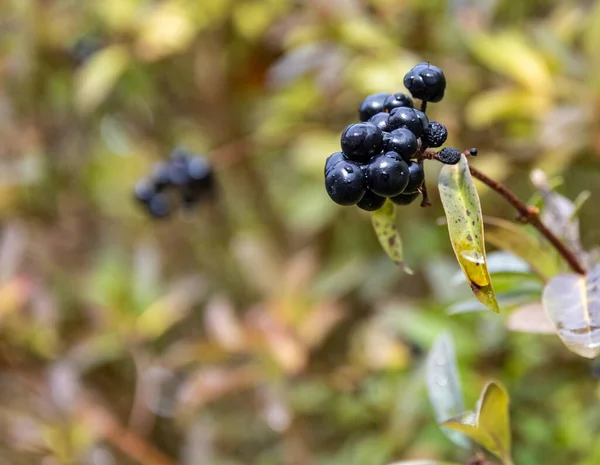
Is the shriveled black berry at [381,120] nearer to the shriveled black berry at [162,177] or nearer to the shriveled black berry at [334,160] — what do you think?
the shriveled black berry at [334,160]

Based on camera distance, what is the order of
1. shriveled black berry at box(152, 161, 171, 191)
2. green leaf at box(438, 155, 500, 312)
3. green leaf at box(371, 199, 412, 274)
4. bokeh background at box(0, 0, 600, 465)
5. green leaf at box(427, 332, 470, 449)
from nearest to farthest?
green leaf at box(438, 155, 500, 312), green leaf at box(371, 199, 412, 274), green leaf at box(427, 332, 470, 449), bokeh background at box(0, 0, 600, 465), shriveled black berry at box(152, 161, 171, 191)

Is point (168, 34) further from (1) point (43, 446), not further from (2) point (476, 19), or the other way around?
(1) point (43, 446)

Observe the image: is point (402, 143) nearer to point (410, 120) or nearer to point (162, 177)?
point (410, 120)

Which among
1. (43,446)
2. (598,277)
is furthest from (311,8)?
(43,446)

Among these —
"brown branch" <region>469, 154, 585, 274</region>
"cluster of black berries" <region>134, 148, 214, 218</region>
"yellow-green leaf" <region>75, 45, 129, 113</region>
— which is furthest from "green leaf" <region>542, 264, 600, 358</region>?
"yellow-green leaf" <region>75, 45, 129, 113</region>

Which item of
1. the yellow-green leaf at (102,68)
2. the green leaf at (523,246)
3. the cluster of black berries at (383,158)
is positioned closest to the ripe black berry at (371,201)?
the cluster of black berries at (383,158)

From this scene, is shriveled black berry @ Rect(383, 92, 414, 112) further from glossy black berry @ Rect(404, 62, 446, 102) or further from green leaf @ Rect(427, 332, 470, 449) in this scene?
green leaf @ Rect(427, 332, 470, 449)
